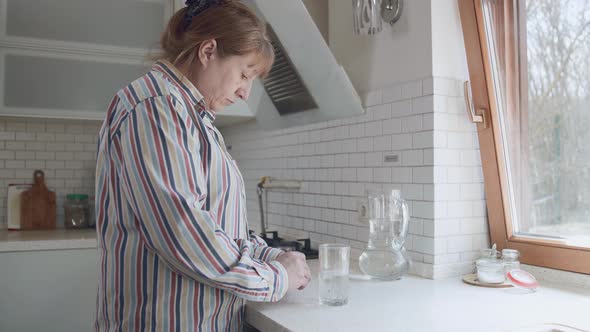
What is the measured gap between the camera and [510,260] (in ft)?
5.54

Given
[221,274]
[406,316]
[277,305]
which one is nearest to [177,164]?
A: [221,274]

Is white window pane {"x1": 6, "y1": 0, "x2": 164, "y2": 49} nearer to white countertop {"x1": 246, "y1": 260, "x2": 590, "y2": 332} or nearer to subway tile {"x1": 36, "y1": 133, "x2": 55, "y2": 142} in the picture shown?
subway tile {"x1": 36, "y1": 133, "x2": 55, "y2": 142}

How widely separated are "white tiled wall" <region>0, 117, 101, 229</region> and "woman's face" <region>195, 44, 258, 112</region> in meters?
2.18

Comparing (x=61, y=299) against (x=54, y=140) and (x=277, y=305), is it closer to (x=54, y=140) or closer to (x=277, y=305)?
(x=54, y=140)

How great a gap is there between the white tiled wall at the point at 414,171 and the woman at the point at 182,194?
70 centimetres

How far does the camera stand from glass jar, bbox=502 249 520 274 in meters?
1.67

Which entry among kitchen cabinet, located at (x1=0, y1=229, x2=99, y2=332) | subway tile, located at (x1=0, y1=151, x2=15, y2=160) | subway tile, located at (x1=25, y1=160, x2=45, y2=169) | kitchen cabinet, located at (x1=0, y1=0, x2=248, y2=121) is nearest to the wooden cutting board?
subway tile, located at (x1=25, y1=160, x2=45, y2=169)

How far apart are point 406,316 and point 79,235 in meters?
2.16

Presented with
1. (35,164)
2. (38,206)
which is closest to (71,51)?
(35,164)

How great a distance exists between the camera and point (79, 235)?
9.46ft

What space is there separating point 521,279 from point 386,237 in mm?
438

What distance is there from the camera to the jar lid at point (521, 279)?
Result: 157cm

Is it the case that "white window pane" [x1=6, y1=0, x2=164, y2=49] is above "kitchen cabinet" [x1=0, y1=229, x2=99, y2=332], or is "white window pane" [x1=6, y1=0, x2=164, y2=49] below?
above

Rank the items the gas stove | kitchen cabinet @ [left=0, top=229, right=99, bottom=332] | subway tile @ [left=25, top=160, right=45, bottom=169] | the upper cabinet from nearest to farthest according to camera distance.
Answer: the gas stove, kitchen cabinet @ [left=0, top=229, right=99, bottom=332], the upper cabinet, subway tile @ [left=25, top=160, right=45, bottom=169]
